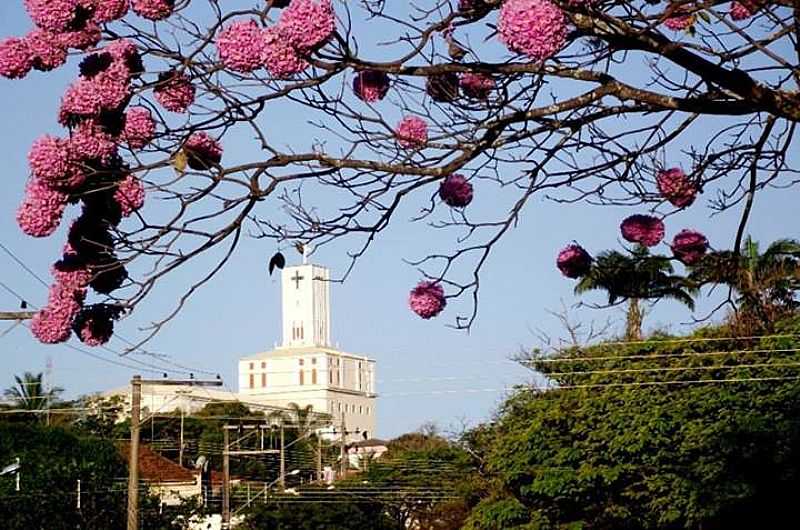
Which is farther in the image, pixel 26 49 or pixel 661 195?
pixel 661 195

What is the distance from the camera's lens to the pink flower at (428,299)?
12.6 ft

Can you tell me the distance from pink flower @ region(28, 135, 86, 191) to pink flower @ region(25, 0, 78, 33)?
0.32 metres

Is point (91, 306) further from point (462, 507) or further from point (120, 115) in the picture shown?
point (462, 507)

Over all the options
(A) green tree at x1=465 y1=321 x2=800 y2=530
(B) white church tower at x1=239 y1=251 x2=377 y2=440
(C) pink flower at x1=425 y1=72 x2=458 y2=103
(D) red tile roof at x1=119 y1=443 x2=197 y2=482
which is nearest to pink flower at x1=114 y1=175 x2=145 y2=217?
(C) pink flower at x1=425 y1=72 x2=458 y2=103

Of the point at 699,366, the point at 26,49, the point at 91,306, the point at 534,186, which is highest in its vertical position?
the point at 699,366

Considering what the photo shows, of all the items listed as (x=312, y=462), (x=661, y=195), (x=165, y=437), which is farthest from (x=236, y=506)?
(x=661, y=195)

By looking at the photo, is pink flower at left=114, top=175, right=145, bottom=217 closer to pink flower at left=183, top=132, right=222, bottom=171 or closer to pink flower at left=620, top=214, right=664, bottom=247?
pink flower at left=183, top=132, right=222, bottom=171

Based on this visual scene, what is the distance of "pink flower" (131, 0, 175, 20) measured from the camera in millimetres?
3471

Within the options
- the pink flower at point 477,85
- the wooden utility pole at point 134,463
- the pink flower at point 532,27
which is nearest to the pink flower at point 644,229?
the pink flower at point 477,85

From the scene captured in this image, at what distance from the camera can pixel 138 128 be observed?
3424mm

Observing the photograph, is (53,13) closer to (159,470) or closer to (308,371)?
(159,470)

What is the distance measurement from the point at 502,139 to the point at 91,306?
1.14 metres

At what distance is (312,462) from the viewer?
51.9 m

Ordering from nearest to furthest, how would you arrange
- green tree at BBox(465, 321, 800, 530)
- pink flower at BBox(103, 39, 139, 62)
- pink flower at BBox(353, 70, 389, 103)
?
pink flower at BBox(103, 39, 139, 62), pink flower at BBox(353, 70, 389, 103), green tree at BBox(465, 321, 800, 530)
